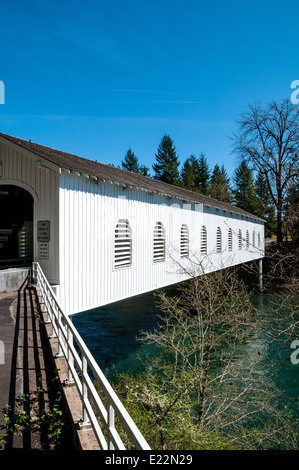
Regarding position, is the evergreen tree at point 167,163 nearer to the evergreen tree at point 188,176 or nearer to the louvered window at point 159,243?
the evergreen tree at point 188,176

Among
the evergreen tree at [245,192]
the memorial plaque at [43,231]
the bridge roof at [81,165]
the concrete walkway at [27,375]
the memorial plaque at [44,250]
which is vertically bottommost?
the concrete walkway at [27,375]

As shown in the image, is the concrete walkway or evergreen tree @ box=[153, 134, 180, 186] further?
evergreen tree @ box=[153, 134, 180, 186]

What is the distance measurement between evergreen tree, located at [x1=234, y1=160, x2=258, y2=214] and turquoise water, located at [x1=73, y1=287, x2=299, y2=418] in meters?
32.8

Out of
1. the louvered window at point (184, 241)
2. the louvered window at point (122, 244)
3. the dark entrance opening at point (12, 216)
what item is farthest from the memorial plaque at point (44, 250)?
the louvered window at point (184, 241)

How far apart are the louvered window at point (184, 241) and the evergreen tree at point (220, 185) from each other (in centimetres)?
3734

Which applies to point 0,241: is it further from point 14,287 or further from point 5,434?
point 5,434

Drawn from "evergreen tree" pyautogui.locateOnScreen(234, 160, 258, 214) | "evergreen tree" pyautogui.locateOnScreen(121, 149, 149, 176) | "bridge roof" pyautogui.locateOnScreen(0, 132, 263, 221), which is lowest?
"bridge roof" pyautogui.locateOnScreen(0, 132, 263, 221)

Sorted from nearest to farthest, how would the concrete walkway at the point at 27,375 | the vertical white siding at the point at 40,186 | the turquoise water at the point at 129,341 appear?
the concrete walkway at the point at 27,375 < the vertical white siding at the point at 40,186 < the turquoise water at the point at 129,341

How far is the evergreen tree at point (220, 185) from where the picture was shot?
5341 cm

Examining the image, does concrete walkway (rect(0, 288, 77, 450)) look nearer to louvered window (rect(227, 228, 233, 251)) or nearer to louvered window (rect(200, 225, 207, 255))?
louvered window (rect(200, 225, 207, 255))

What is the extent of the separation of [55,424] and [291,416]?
8.12 metres

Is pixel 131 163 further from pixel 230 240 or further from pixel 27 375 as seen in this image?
pixel 27 375

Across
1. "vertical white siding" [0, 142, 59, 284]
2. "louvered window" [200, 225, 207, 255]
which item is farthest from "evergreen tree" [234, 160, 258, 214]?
"vertical white siding" [0, 142, 59, 284]

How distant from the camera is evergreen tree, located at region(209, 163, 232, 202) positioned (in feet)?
175
